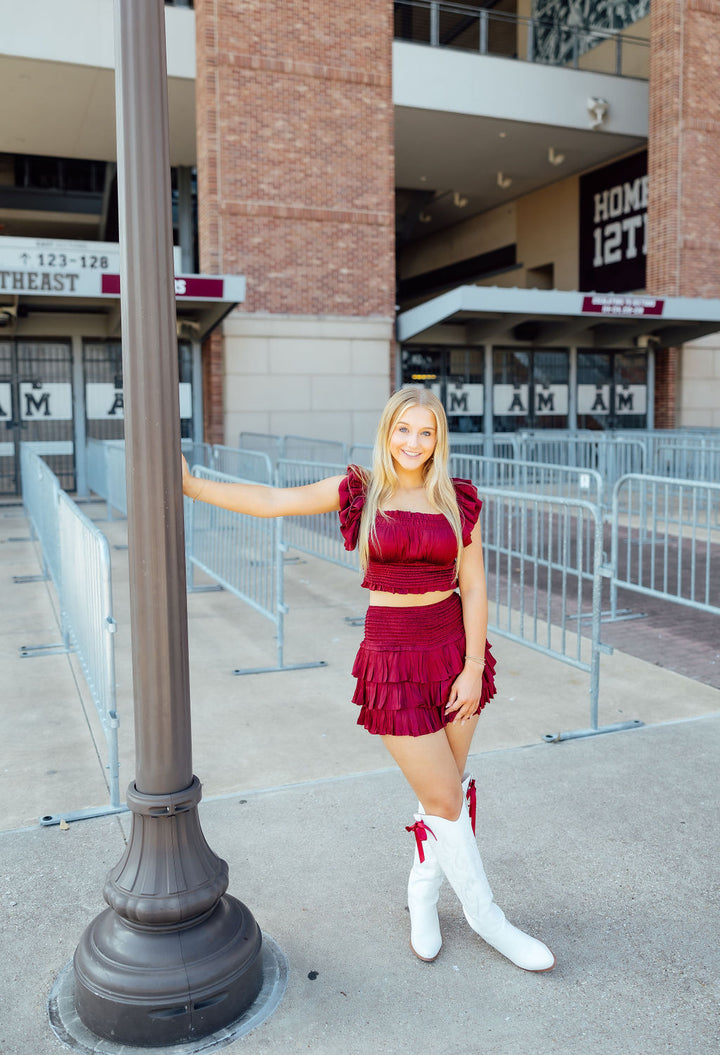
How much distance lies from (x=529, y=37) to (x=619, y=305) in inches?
389

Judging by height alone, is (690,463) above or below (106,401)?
below

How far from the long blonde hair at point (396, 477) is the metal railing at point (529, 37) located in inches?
731

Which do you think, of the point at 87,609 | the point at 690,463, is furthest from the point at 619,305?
the point at 87,609

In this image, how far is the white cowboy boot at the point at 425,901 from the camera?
3.08 m

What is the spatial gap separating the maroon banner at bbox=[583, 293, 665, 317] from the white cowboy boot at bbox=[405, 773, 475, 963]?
1661 centimetres

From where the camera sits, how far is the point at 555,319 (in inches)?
757

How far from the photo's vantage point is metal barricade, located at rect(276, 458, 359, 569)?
939cm

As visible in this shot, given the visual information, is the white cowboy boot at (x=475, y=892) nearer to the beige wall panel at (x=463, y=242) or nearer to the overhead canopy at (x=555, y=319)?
the overhead canopy at (x=555, y=319)

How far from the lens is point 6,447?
1748cm

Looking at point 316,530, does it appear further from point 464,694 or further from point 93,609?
point 464,694

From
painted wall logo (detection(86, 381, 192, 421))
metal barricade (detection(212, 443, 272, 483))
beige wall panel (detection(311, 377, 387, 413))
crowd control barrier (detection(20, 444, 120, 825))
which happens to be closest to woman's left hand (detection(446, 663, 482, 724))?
crowd control barrier (detection(20, 444, 120, 825))

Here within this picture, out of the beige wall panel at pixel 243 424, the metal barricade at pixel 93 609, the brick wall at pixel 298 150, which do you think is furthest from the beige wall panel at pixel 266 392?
the metal barricade at pixel 93 609

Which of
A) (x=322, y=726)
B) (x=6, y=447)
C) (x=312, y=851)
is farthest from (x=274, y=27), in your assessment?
(x=312, y=851)

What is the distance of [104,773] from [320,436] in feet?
45.5
